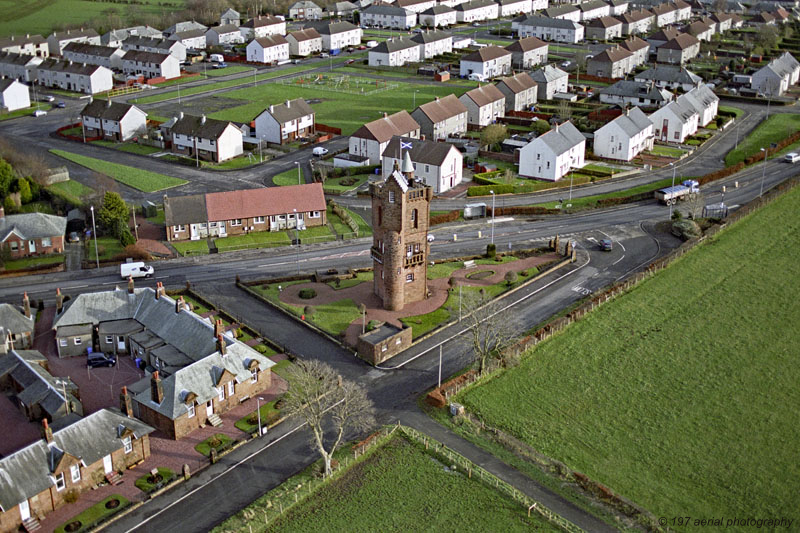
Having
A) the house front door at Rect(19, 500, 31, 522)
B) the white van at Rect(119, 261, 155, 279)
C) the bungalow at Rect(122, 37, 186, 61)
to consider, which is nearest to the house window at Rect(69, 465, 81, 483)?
the house front door at Rect(19, 500, 31, 522)

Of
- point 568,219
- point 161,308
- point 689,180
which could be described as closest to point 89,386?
point 161,308

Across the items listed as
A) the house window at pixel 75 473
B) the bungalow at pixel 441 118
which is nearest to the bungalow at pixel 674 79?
the bungalow at pixel 441 118

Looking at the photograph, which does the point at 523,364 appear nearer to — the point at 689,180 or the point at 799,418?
the point at 799,418

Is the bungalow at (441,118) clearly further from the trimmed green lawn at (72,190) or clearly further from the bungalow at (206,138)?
the trimmed green lawn at (72,190)

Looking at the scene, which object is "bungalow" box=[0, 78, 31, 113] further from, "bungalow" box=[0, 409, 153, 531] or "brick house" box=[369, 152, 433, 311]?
"bungalow" box=[0, 409, 153, 531]

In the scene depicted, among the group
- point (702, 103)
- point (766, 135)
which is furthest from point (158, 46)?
point (766, 135)

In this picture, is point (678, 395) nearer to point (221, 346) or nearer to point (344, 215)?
point (221, 346)

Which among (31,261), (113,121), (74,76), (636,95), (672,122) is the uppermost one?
(74,76)
